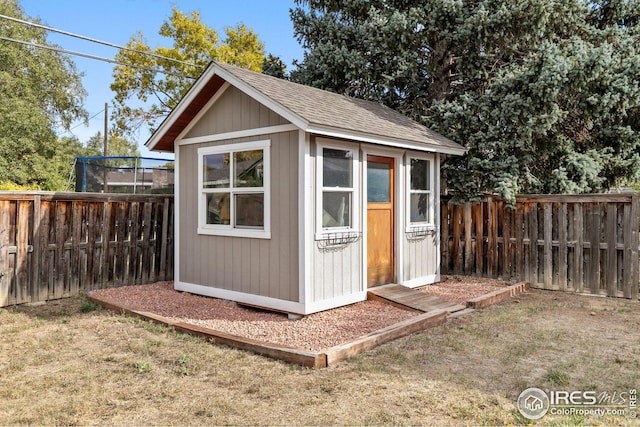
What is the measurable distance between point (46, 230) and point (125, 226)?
1360mm

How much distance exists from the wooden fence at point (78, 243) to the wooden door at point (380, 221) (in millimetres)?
4153

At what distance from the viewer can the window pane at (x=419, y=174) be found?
26.0ft

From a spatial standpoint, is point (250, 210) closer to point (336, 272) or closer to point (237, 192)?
point (237, 192)

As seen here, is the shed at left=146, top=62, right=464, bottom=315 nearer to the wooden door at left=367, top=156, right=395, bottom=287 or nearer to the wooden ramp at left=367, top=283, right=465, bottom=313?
the wooden door at left=367, top=156, right=395, bottom=287

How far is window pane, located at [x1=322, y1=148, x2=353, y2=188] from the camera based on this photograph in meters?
6.26

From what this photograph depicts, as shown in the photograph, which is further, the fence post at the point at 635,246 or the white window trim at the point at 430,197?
the white window trim at the point at 430,197

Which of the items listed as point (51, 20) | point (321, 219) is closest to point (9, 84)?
point (51, 20)

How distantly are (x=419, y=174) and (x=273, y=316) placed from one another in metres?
3.69

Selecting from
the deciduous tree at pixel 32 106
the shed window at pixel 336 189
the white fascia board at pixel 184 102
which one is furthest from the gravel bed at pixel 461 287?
the deciduous tree at pixel 32 106

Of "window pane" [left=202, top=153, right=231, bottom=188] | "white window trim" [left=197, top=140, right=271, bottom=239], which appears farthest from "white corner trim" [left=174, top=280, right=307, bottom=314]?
"window pane" [left=202, top=153, right=231, bottom=188]

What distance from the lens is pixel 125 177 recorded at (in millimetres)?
13375

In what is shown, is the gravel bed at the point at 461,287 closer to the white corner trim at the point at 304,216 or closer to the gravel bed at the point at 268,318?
the gravel bed at the point at 268,318

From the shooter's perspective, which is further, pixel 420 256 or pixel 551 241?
pixel 551 241

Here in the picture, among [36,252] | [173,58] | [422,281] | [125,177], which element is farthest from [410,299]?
[173,58]
